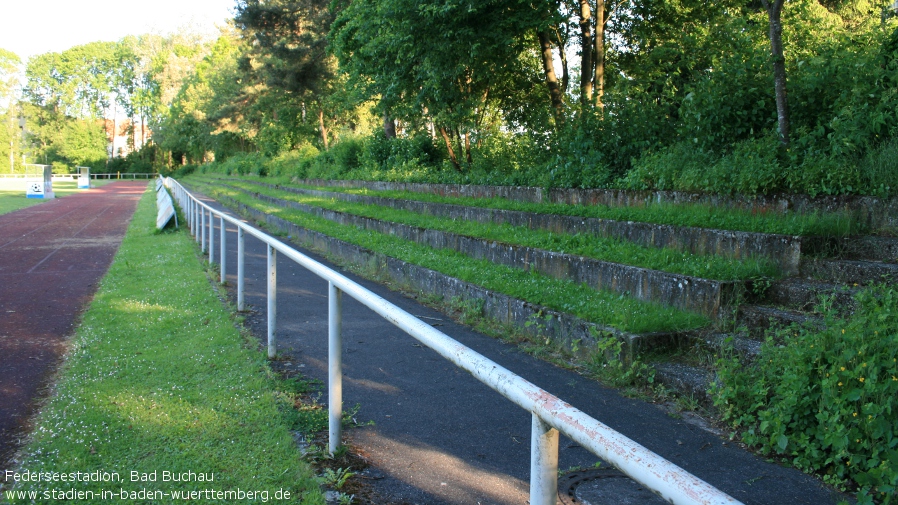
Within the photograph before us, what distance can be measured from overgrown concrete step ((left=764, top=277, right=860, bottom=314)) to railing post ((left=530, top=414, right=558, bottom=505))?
3.59 m

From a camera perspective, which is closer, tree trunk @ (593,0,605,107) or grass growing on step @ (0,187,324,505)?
grass growing on step @ (0,187,324,505)

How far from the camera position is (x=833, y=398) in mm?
3348

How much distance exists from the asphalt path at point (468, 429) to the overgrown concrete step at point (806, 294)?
4.92ft

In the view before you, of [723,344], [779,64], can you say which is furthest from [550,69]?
[723,344]

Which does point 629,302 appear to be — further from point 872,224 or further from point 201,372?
point 201,372

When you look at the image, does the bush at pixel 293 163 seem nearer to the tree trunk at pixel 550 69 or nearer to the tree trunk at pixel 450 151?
the tree trunk at pixel 450 151

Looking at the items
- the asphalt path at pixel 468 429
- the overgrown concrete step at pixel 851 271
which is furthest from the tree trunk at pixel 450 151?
the overgrown concrete step at pixel 851 271

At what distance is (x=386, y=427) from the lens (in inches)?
160

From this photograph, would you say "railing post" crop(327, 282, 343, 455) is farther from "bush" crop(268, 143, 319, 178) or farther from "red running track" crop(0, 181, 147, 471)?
"bush" crop(268, 143, 319, 178)

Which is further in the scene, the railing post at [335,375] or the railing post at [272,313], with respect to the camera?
the railing post at [272,313]

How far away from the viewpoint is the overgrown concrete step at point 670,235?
5629mm

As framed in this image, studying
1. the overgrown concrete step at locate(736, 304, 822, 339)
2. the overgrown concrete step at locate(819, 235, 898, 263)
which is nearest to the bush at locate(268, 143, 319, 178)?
the overgrown concrete step at locate(819, 235, 898, 263)

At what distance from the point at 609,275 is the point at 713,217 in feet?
4.89

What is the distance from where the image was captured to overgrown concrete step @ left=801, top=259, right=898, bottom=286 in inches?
195
